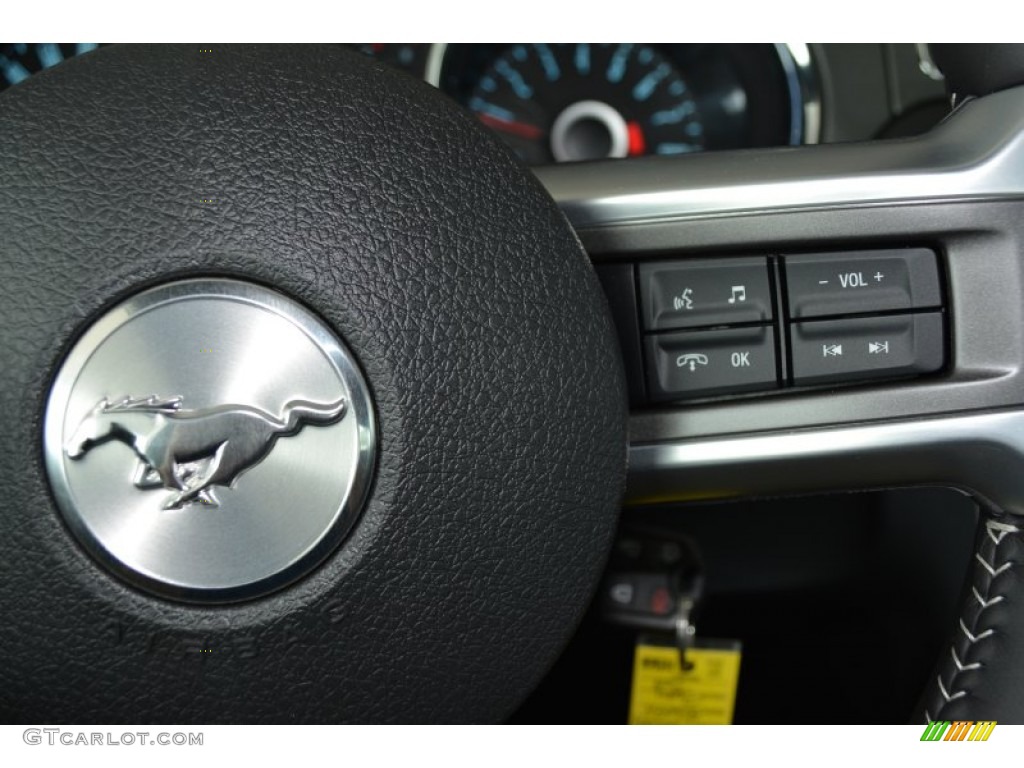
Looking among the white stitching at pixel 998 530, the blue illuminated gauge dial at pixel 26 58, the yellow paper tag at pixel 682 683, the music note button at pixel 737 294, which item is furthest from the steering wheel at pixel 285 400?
the blue illuminated gauge dial at pixel 26 58

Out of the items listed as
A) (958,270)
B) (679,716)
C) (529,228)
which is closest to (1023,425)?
(958,270)

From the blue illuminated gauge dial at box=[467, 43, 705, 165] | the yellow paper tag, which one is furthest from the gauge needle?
the yellow paper tag

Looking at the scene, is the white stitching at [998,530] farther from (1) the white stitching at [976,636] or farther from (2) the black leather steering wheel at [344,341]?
(2) the black leather steering wheel at [344,341]

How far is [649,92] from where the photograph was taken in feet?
4.24

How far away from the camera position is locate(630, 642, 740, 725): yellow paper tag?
1.04 metres

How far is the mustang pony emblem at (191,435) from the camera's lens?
58cm

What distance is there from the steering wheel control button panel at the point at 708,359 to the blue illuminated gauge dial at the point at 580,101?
611 millimetres

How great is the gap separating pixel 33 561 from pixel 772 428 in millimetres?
419

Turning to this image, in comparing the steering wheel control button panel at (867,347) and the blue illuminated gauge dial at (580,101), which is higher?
the blue illuminated gauge dial at (580,101)

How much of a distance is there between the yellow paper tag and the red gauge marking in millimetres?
547

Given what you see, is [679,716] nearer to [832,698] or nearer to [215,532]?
[832,698]

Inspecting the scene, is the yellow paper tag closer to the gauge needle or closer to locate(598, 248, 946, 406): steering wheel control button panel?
locate(598, 248, 946, 406): steering wheel control button panel

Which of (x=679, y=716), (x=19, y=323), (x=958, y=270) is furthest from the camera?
(x=679, y=716)

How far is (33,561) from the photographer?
0.58 m
